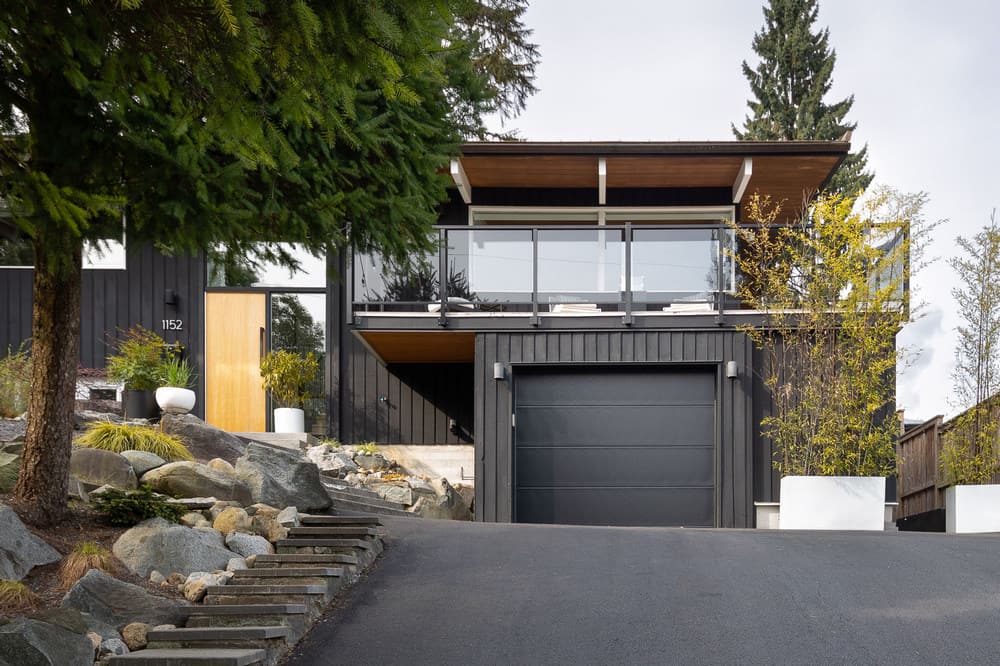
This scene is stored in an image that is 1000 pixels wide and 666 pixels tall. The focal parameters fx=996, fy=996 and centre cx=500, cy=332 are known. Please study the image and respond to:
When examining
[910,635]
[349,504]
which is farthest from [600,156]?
[910,635]

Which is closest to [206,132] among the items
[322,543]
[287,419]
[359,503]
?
A: [322,543]

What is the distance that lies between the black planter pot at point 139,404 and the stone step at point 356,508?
423 cm

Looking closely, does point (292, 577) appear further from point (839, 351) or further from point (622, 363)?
point (839, 351)

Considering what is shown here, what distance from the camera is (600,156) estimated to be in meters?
13.0

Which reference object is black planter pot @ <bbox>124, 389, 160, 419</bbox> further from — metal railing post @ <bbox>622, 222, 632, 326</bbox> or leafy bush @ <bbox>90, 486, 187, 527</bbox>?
metal railing post @ <bbox>622, 222, 632, 326</bbox>

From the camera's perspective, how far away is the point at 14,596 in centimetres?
563

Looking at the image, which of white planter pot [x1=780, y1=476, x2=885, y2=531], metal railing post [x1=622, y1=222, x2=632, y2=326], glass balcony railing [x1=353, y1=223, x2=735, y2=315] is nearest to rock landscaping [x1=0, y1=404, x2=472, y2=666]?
glass balcony railing [x1=353, y1=223, x2=735, y2=315]

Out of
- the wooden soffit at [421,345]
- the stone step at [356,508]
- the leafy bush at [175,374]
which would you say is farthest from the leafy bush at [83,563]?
the leafy bush at [175,374]

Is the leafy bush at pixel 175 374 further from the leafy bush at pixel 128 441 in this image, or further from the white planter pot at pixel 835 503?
the white planter pot at pixel 835 503

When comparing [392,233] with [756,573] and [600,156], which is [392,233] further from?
[600,156]

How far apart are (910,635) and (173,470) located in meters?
5.84

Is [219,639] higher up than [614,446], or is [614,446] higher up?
[614,446]

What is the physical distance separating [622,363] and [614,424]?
0.75 m

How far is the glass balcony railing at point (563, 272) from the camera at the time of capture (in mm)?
11453
